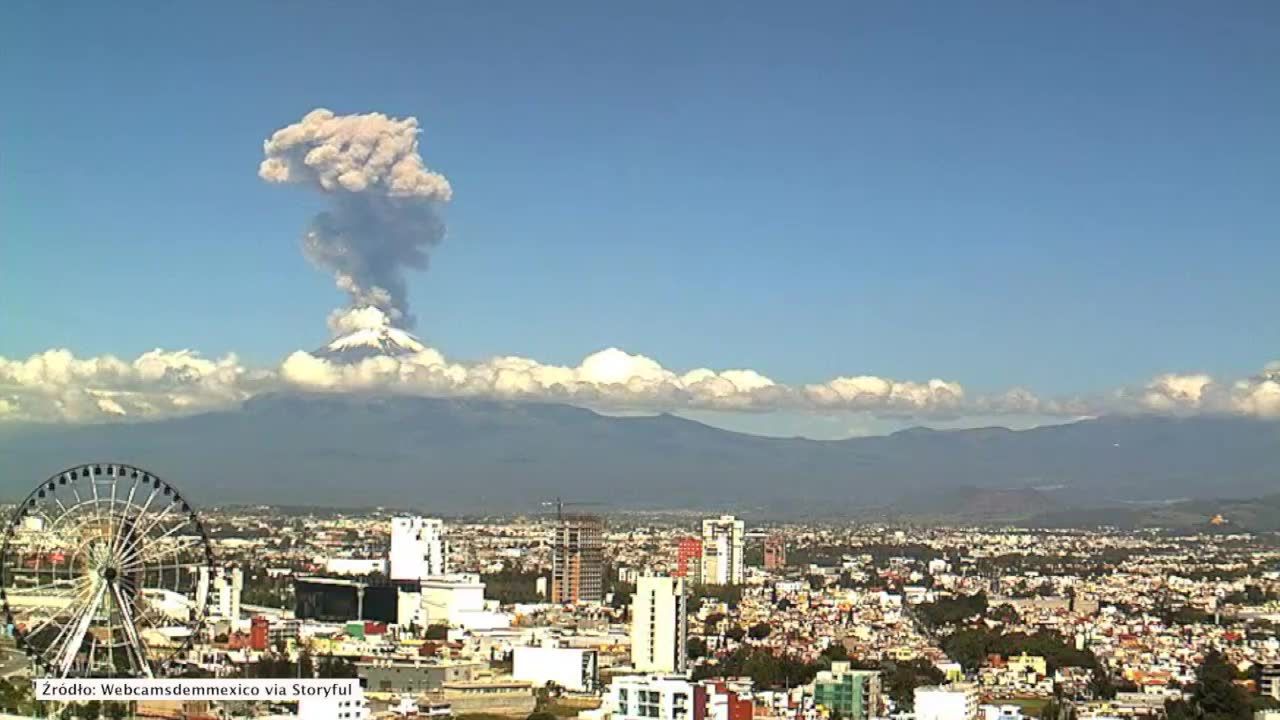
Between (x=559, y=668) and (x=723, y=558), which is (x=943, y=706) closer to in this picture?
(x=559, y=668)

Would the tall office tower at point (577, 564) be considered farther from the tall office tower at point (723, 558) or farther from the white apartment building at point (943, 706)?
the white apartment building at point (943, 706)

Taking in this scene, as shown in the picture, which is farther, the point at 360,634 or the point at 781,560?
the point at 781,560

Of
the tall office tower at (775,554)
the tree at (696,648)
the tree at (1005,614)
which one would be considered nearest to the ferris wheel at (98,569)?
the tree at (696,648)

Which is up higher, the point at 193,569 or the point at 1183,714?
the point at 193,569

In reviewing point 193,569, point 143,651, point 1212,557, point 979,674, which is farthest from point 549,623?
point 1212,557

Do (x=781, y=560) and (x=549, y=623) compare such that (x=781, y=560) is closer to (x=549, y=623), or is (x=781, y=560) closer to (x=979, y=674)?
(x=549, y=623)

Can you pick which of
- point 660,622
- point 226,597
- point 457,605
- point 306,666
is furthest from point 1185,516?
point 306,666
